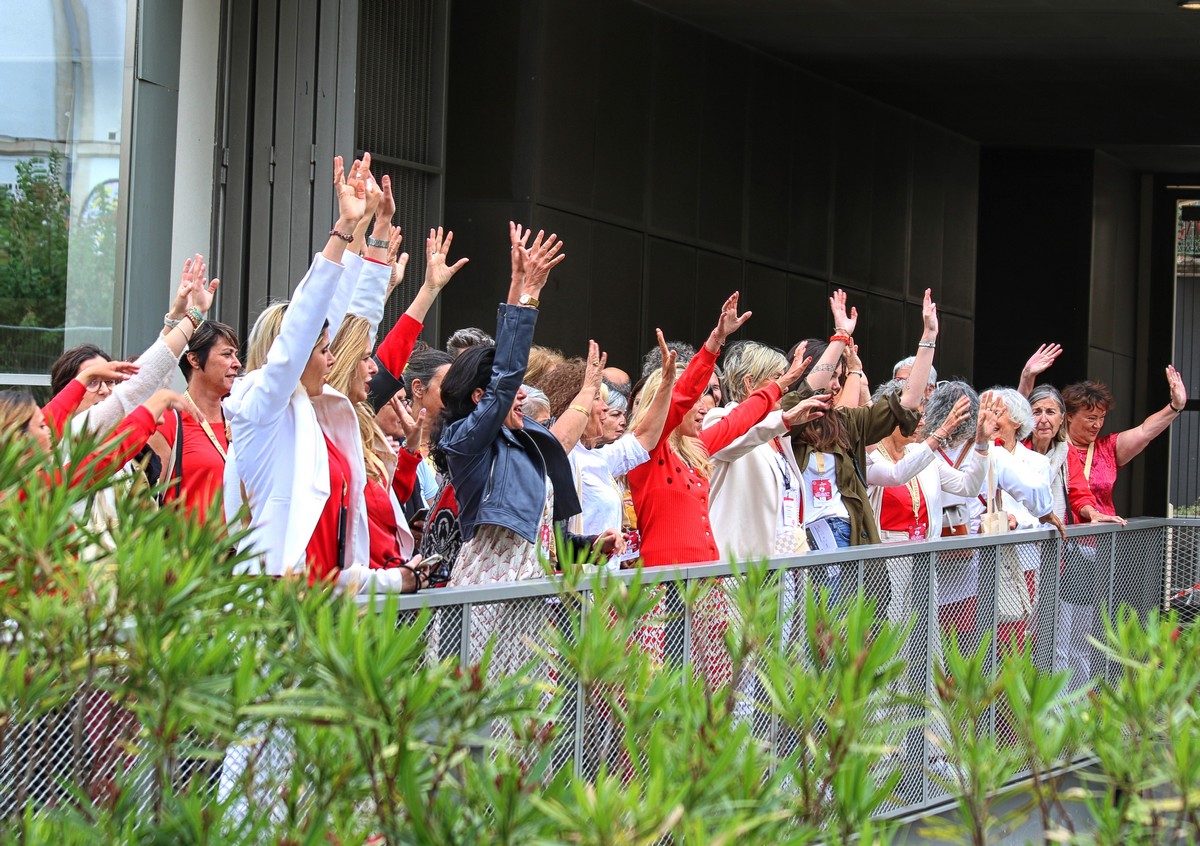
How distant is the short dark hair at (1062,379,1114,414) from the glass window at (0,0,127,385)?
5.95 meters

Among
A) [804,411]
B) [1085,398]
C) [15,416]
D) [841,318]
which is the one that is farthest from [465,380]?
[1085,398]

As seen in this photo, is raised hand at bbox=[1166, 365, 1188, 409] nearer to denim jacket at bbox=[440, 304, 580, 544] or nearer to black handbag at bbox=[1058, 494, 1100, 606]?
black handbag at bbox=[1058, 494, 1100, 606]

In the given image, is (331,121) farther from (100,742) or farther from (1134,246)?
(1134,246)

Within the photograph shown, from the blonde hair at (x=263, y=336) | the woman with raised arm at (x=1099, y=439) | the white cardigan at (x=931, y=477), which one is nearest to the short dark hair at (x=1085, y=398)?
the woman with raised arm at (x=1099, y=439)

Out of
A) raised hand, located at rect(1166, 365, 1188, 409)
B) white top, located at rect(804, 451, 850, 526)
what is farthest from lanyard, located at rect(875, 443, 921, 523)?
raised hand, located at rect(1166, 365, 1188, 409)

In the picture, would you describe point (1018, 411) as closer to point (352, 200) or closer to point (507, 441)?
point (507, 441)

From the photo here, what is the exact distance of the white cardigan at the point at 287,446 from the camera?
170 inches

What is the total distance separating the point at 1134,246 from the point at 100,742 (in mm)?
23231

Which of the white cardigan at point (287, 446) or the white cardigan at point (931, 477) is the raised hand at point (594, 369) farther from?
the white cardigan at point (931, 477)

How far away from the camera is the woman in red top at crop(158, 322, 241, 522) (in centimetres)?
498

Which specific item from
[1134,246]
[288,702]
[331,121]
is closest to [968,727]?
[288,702]

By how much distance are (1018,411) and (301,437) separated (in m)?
5.34

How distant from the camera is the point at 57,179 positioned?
956cm

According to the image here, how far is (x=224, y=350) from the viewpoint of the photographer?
5.45m
